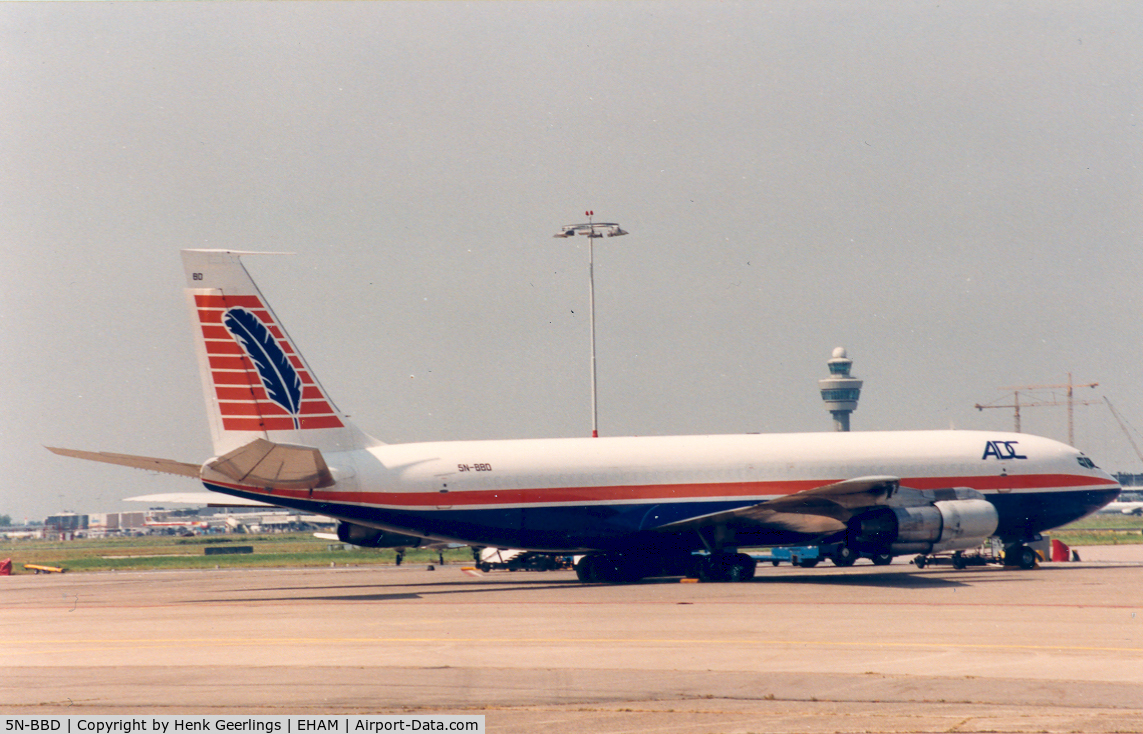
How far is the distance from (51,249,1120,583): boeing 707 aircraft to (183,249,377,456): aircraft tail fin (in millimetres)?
47

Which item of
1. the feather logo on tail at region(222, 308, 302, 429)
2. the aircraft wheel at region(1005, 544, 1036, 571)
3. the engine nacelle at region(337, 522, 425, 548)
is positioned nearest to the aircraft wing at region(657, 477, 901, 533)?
the aircraft wheel at region(1005, 544, 1036, 571)

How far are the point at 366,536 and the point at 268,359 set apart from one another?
310 inches

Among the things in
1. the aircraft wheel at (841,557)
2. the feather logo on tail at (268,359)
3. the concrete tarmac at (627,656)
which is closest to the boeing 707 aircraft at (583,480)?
the feather logo on tail at (268,359)

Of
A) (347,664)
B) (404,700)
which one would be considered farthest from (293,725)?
(347,664)

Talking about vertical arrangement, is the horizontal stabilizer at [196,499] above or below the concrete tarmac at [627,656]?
above

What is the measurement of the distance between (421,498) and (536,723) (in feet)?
87.0

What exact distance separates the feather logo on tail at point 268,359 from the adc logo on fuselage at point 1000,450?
88.3ft

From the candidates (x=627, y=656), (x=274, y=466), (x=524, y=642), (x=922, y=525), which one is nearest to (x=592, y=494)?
(x=274, y=466)

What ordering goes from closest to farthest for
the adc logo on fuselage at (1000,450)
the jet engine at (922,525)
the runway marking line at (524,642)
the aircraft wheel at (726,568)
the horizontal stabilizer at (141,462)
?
the runway marking line at (524,642)
the horizontal stabilizer at (141,462)
the jet engine at (922,525)
the aircraft wheel at (726,568)
the adc logo on fuselage at (1000,450)

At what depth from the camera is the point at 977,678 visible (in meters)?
16.7

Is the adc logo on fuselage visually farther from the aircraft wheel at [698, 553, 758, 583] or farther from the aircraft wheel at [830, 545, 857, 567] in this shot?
the aircraft wheel at [698, 553, 758, 583]

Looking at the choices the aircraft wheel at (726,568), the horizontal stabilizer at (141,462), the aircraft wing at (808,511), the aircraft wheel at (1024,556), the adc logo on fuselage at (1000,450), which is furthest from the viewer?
the aircraft wheel at (1024,556)

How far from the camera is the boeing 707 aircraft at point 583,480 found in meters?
38.0

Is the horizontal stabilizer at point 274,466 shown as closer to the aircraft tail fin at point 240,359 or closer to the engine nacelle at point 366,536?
the aircraft tail fin at point 240,359
